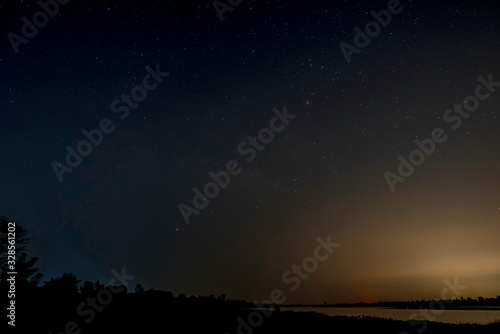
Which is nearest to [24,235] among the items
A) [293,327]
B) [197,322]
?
[197,322]

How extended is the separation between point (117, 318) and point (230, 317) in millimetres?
8726

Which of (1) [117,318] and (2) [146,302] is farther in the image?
(2) [146,302]

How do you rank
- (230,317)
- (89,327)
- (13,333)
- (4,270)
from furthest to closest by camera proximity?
(4,270), (230,317), (89,327), (13,333)

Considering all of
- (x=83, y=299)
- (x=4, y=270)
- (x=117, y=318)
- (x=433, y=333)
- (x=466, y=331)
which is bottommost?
(x=466, y=331)

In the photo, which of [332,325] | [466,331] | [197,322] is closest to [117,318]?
[197,322]

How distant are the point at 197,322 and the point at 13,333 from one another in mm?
11316

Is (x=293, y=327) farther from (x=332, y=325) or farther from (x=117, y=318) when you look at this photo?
(x=117, y=318)

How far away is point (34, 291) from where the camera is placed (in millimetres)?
29203

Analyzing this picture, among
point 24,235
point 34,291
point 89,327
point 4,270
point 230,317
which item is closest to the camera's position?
point 89,327

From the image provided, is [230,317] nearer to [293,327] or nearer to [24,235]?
[293,327]

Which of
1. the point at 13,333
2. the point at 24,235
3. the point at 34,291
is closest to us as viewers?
the point at 13,333

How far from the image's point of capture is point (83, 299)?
30109mm

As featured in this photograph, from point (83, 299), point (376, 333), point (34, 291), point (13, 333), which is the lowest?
point (376, 333)

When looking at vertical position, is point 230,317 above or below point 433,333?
above
